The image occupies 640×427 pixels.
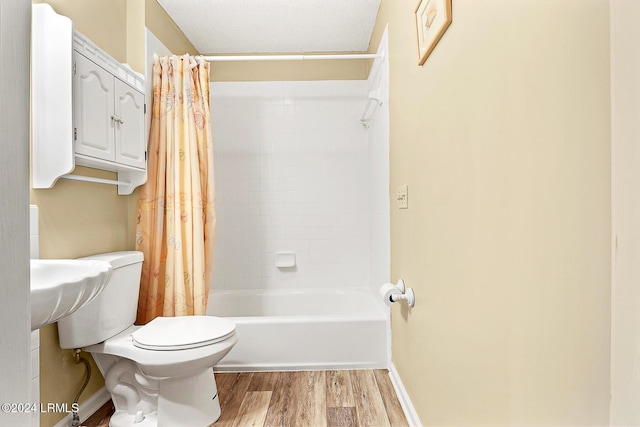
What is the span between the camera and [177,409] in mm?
1692

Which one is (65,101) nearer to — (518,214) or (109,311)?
(109,311)

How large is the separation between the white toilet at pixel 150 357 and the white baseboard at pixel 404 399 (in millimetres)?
856

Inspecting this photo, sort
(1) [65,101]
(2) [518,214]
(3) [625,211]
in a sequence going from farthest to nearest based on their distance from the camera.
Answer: (1) [65,101]
(2) [518,214]
(3) [625,211]

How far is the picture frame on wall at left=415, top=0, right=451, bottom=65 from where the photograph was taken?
114cm

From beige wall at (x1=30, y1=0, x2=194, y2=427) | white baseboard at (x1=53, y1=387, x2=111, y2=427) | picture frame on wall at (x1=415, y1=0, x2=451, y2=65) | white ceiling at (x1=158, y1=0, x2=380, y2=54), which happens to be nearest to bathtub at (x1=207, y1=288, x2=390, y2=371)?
white baseboard at (x1=53, y1=387, x2=111, y2=427)

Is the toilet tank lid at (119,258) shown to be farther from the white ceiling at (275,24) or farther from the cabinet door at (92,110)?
the white ceiling at (275,24)

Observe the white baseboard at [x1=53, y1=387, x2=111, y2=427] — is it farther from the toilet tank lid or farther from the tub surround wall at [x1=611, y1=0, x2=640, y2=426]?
the tub surround wall at [x1=611, y1=0, x2=640, y2=426]

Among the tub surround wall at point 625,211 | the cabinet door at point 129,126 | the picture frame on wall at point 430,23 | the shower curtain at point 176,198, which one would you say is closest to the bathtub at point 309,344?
the shower curtain at point 176,198

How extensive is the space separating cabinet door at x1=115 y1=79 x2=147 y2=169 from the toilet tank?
0.52 meters

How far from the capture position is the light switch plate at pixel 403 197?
1.74 m

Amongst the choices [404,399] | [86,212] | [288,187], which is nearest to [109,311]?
[86,212]

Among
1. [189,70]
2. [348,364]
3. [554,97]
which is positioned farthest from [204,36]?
[554,97]

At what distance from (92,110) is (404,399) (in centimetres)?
199

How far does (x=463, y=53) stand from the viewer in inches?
41.1
